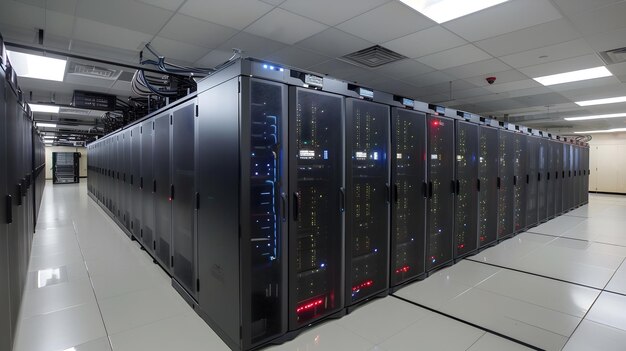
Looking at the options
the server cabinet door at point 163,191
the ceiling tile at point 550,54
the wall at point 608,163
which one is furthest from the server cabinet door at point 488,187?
the wall at point 608,163

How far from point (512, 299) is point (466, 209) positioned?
139cm

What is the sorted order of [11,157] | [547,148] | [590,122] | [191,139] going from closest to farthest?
[11,157]
[191,139]
[547,148]
[590,122]

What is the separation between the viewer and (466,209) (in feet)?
13.0

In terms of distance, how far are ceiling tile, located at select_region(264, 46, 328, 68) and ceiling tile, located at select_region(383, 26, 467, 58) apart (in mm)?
996

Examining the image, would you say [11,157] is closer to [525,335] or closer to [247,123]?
[247,123]

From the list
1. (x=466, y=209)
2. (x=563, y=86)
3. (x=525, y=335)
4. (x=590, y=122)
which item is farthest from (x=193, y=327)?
(x=590, y=122)

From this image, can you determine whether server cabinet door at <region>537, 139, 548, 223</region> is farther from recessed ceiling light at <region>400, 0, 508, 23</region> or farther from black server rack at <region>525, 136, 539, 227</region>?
recessed ceiling light at <region>400, 0, 508, 23</region>

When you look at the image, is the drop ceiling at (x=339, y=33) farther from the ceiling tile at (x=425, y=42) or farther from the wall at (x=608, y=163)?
the wall at (x=608, y=163)

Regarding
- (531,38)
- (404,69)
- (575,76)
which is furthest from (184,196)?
(575,76)

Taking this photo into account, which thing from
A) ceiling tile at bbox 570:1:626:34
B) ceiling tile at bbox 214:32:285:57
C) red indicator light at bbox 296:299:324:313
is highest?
ceiling tile at bbox 214:32:285:57

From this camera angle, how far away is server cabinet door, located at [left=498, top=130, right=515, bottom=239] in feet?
15.6

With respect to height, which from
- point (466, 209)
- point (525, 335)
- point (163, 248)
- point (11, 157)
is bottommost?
point (525, 335)

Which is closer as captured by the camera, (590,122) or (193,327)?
(193,327)

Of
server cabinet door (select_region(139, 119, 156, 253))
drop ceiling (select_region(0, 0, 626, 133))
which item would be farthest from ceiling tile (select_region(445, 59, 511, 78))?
server cabinet door (select_region(139, 119, 156, 253))
